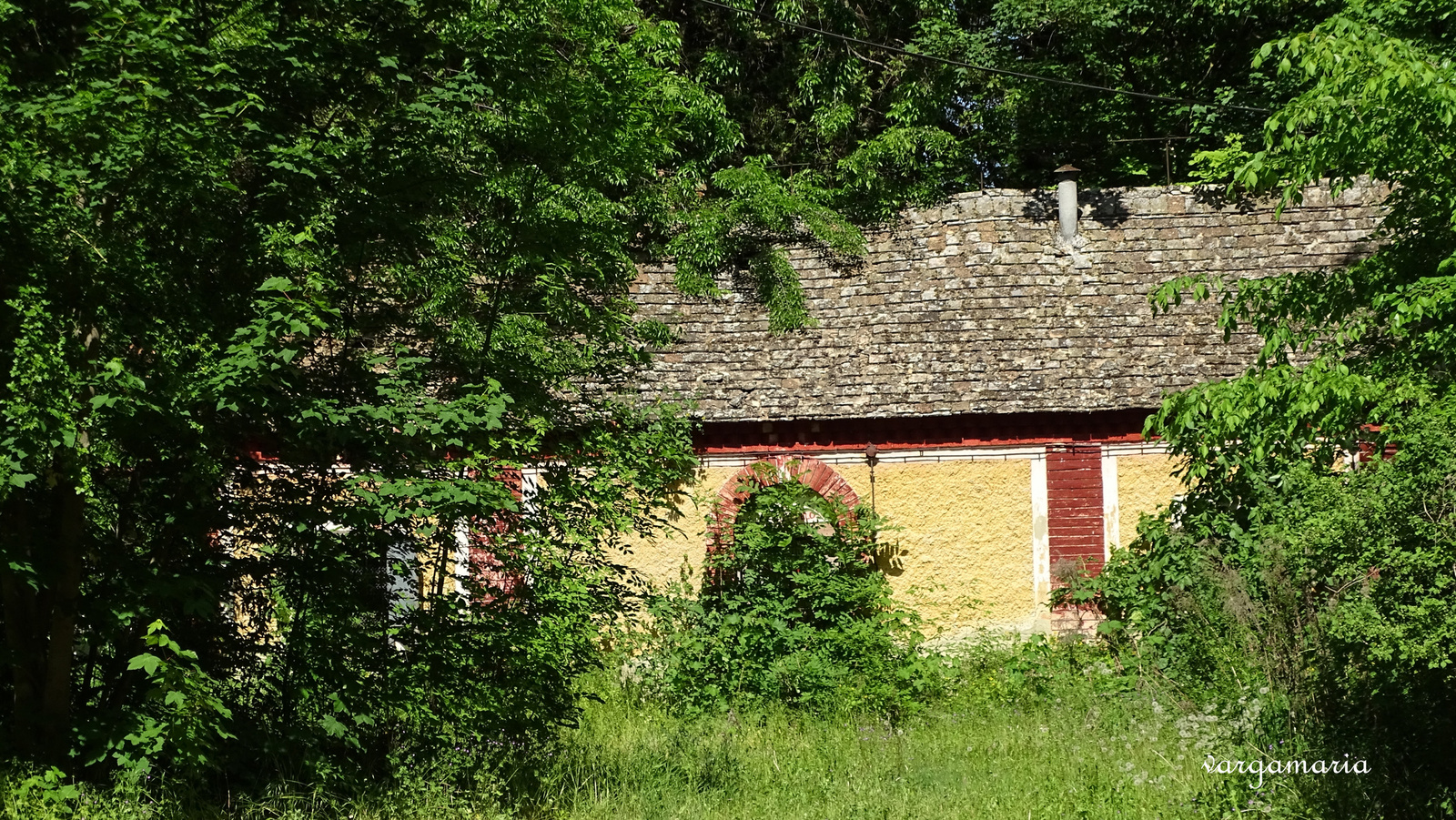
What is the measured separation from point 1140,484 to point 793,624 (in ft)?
13.3

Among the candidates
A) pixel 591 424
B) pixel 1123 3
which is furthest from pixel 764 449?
pixel 1123 3

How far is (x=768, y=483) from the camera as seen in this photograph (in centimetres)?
1230

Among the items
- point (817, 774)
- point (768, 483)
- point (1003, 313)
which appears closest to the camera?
point (817, 774)

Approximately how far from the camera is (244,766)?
6844 millimetres

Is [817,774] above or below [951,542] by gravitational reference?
below

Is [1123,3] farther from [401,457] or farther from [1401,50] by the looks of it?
[401,457]

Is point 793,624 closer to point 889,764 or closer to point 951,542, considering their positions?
point 951,542

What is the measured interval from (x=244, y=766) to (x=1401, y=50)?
754 centimetres

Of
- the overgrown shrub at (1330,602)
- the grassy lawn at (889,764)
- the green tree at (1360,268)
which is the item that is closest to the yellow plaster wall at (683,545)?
the grassy lawn at (889,764)

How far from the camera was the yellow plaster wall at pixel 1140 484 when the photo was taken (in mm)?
12531

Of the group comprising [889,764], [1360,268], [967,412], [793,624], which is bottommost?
[889,764]

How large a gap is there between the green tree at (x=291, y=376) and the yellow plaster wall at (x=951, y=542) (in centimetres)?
434

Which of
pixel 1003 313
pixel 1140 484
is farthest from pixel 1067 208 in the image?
pixel 1140 484

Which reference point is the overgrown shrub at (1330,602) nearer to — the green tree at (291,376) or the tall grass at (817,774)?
the tall grass at (817,774)
